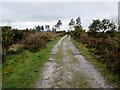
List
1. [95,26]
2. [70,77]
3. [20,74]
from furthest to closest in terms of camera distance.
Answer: [95,26], [20,74], [70,77]

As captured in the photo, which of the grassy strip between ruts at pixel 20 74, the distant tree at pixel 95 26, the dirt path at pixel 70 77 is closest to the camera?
the dirt path at pixel 70 77

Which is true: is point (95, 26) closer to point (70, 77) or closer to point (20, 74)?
point (20, 74)

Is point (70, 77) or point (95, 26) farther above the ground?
point (95, 26)

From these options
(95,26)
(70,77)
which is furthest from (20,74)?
(95,26)

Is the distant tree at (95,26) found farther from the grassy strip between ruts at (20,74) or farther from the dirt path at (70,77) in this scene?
the dirt path at (70,77)

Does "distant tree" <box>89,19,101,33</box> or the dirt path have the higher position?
"distant tree" <box>89,19,101,33</box>

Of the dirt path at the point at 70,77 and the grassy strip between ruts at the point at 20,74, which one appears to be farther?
the grassy strip between ruts at the point at 20,74

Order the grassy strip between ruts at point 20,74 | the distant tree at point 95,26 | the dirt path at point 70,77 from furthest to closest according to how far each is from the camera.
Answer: the distant tree at point 95,26
the grassy strip between ruts at point 20,74
the dirt path at point 70,77

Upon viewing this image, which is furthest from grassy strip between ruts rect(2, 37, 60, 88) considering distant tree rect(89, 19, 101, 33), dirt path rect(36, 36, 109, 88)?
distant tree rect(89, 19, 101, 33)

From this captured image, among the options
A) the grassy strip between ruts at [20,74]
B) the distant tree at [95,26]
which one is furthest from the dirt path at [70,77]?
the distant tree at [95,26]

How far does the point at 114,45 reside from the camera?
2300 centimetres

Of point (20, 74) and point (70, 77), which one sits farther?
point (20, 74)

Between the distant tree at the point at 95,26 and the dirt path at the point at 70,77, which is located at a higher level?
the distant tree at the point at 95,26

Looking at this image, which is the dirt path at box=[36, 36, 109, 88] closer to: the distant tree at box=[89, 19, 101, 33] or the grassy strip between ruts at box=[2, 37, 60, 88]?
the grassy strip between ruts at box=[2, 37, 60, 88]
